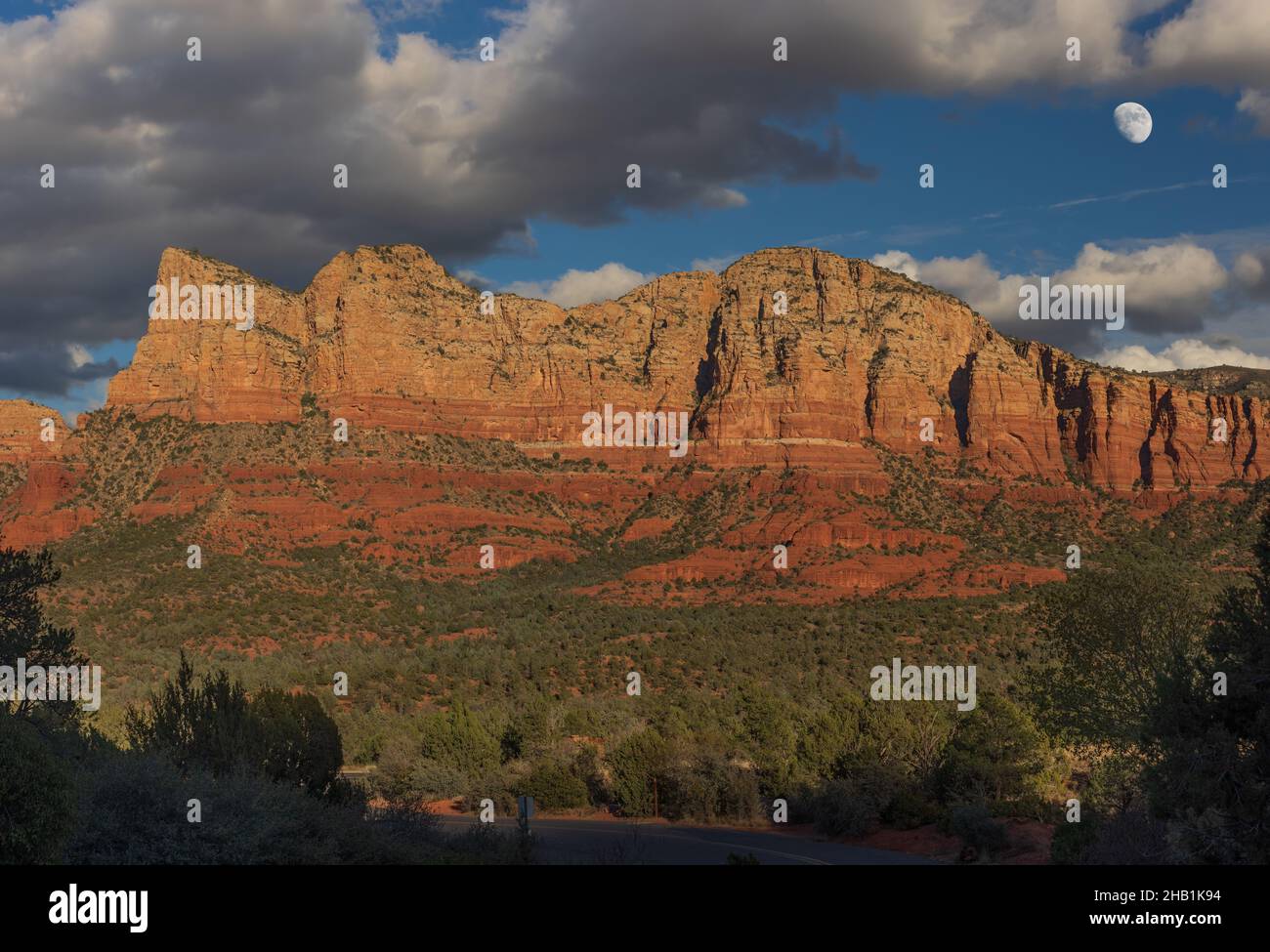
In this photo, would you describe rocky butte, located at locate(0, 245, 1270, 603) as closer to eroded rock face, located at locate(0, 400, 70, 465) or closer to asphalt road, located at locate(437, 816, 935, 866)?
eroded rock face, located at locate(0, 400, 70, 465)

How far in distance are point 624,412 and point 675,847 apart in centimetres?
10539

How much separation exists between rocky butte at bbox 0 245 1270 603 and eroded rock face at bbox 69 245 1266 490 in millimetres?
311

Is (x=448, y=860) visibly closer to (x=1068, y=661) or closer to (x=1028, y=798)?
(x=1068, y=661)

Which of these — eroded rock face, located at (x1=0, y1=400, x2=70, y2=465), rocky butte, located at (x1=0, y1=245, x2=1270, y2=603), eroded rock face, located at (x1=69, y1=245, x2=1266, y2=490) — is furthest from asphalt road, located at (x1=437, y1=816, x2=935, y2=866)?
eroded rock face, located at (x1=0, y1=400, x2=70, y2=465)

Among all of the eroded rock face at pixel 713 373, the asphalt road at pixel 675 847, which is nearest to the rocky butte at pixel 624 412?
the eroded rock face at pixel 713 373

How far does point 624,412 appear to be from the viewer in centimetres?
13262

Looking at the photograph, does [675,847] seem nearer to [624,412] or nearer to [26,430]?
[624,412]

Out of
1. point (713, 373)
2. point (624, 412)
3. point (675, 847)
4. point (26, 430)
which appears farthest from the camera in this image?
point (713, 373)

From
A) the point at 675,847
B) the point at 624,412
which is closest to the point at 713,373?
the point at 624,412

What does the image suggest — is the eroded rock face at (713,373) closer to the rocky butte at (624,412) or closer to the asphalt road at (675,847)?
the rocky butte at (624,412)

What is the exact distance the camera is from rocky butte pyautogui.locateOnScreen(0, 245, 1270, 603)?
93.9 m
